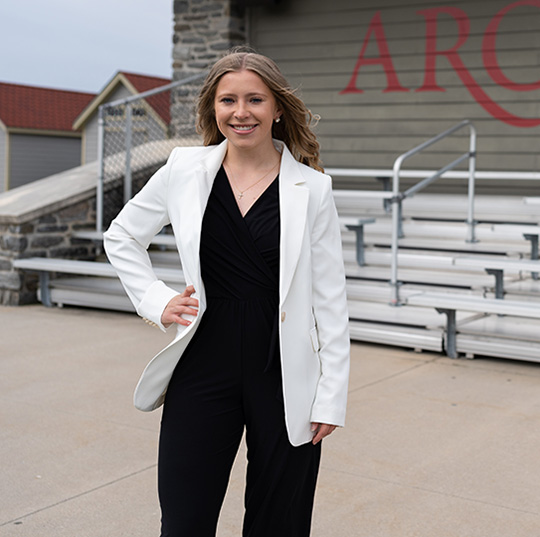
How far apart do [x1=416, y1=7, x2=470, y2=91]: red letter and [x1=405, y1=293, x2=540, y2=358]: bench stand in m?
4.01

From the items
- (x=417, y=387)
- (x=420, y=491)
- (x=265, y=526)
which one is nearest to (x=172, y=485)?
(x=265, y=526)

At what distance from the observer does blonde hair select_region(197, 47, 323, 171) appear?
2160 mm

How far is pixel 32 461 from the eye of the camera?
392 centimetres

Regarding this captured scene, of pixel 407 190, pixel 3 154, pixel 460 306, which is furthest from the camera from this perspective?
pixel 3 154

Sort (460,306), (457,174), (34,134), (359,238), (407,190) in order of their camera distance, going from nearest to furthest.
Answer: (460,306) < (359,238) < (407,190) < (457,174) < (34,134)

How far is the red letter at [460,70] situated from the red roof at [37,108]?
2882cm

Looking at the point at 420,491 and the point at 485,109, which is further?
the point at 485,109

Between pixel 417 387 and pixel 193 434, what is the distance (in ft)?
10.9

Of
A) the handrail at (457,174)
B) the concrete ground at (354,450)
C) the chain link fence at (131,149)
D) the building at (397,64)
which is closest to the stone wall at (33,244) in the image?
the chain link fence at (131,149)

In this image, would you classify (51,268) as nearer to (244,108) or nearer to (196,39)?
(196,39)

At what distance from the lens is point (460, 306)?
5820 millimetres

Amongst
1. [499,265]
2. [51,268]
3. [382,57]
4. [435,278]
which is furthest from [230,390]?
[382,57]

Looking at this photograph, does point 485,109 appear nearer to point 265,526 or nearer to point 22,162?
point 265,526

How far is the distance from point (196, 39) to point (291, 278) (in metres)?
8.95
